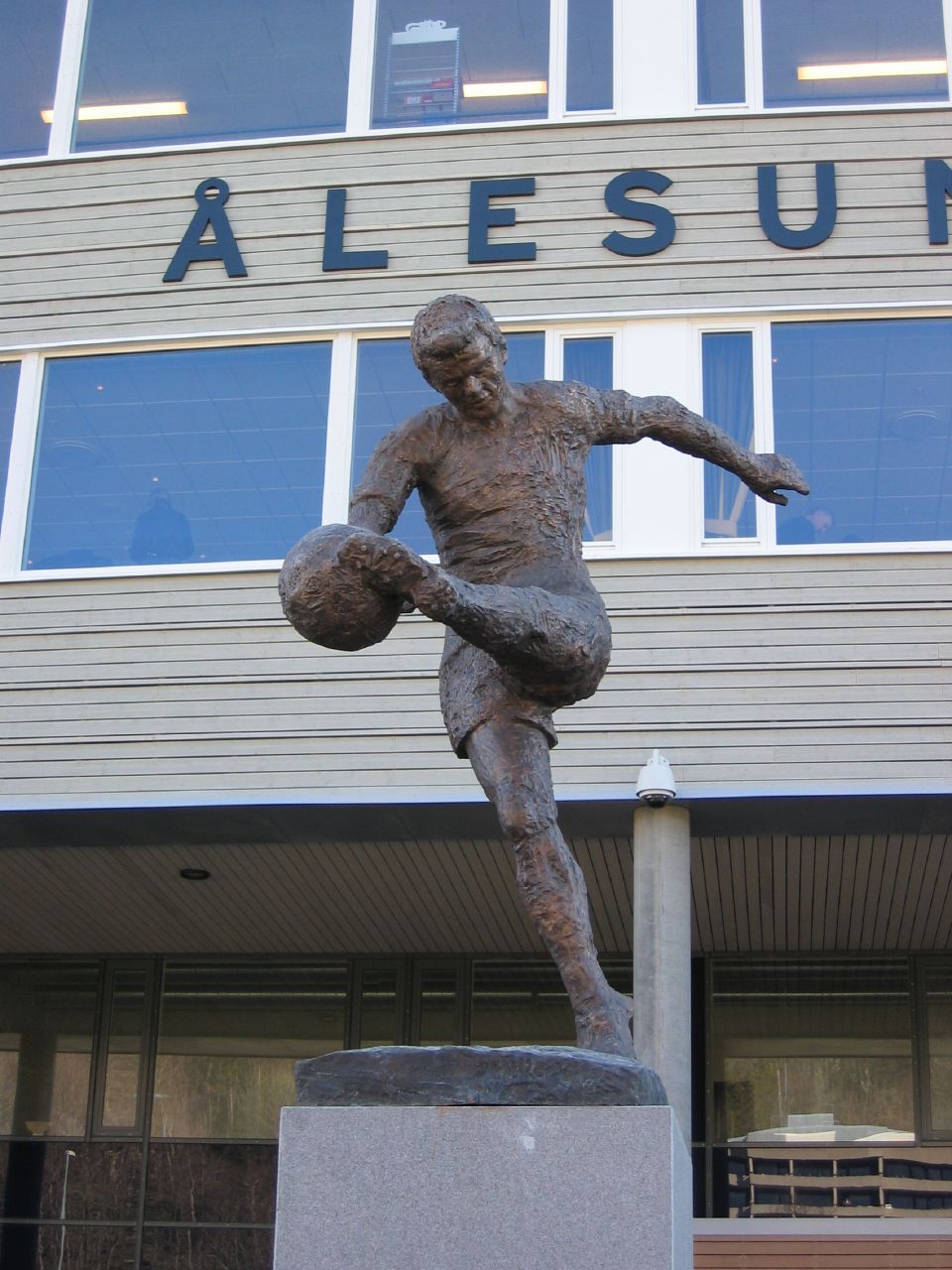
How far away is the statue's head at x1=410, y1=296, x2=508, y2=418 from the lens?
15.2 feet

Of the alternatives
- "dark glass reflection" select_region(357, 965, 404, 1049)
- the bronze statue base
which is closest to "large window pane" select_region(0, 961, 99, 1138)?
"dark glass reflection" select_region(357, 965, 404, 1049)

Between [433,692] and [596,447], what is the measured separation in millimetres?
1867

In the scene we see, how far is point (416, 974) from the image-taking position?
48.1 feet

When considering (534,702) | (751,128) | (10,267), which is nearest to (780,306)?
(751,128)

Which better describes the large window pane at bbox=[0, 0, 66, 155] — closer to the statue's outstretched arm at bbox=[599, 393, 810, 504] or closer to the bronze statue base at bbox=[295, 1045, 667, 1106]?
the statue's outstretched arm at bbox=[599, 393, 810, 504]

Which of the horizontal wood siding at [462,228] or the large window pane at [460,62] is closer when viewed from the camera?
the horizontal wood siding at [462,228]

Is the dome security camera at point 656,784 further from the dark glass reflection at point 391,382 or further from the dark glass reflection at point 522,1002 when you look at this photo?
the dark glass reflection at point 522,1002

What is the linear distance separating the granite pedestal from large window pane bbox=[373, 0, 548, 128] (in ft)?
31.6

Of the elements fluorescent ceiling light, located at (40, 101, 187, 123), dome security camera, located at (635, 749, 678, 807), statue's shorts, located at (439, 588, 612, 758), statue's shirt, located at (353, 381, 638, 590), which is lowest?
statue's shorts, located at (439, 588, 612, 758)

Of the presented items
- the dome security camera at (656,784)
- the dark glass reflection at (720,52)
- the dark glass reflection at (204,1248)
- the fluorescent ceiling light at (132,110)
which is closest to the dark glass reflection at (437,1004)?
the dark glass reflection at (204,1248)

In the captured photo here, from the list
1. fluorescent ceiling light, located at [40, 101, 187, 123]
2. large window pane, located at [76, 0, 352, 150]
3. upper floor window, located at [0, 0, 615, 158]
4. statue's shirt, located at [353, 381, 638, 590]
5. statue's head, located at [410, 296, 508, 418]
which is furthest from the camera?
fluorescent ceiling light, located at [40, 101, 187, 123]

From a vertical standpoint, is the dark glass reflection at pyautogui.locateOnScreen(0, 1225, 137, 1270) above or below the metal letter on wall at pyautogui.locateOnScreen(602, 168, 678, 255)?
below

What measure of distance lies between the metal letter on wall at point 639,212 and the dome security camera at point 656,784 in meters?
3.34

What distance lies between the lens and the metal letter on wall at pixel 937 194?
11.8 metres
